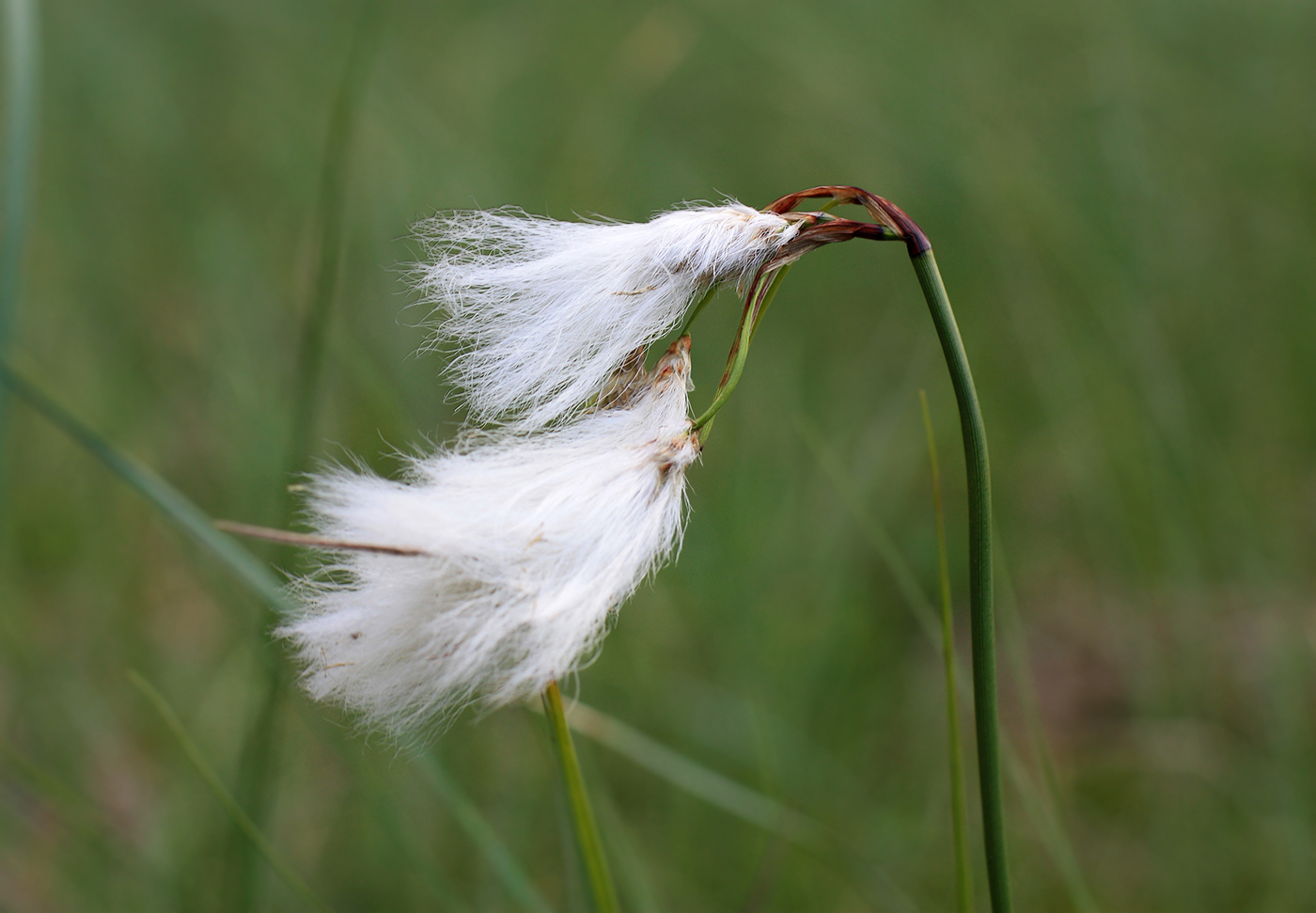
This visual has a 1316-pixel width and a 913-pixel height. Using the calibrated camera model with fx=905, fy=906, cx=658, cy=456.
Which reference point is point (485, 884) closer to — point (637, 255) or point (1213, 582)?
point (637, 255)

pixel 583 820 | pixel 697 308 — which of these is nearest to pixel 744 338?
pixel 697 308

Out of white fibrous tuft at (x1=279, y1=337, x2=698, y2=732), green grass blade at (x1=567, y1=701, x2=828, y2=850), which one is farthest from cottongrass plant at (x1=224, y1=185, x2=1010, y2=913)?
green grass blade at (x1=567, y1=701, x2=828, y2=850)

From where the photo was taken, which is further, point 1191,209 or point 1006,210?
point 1191,209

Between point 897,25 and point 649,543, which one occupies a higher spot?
point 897,25

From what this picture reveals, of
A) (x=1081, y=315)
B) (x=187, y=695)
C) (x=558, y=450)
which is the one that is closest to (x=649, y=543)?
(x=558, y=450)

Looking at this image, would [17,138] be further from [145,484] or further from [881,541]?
[881,541]

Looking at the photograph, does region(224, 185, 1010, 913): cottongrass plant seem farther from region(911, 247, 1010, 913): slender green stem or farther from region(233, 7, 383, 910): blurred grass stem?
region(233, 7, 383, 910): blurred grass stem

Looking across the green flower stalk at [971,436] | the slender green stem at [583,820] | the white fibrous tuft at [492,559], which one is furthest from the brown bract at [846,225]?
the slender green stem at [583,820]
